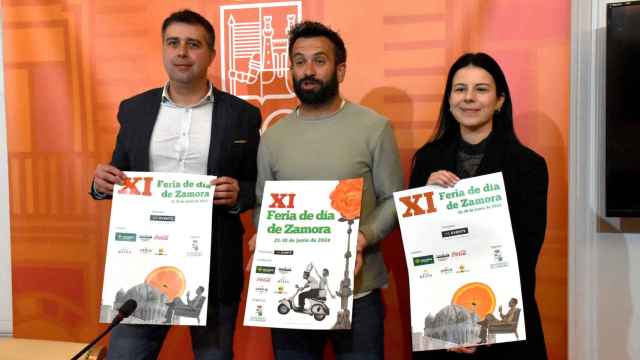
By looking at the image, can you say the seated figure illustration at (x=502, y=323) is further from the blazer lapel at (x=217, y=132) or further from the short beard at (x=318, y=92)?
the blazer lapel at (x=217, y=132)

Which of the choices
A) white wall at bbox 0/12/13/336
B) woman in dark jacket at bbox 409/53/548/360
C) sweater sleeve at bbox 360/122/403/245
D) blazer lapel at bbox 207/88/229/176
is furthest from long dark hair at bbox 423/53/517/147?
white wall at bbox 0/12/13/336

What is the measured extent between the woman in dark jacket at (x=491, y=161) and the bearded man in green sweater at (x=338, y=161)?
5.2 inches

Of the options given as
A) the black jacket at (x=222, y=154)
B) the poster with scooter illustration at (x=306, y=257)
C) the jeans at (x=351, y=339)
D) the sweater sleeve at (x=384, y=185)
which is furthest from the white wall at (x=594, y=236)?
the black jacket at (x=222, y=154)

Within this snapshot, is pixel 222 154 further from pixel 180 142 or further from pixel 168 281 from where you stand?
pixel 168 281

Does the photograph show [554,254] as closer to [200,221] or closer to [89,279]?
[200,221]

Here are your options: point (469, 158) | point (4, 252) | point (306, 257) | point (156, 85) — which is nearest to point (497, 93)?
point (469, 158)

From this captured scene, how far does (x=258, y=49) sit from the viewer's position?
8.72 feet

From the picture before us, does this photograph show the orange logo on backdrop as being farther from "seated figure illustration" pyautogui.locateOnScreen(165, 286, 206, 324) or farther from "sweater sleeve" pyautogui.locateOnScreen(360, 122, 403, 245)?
"seated figure illustration" pyautogui.locateOnScreen(165, 286, 206, 324)

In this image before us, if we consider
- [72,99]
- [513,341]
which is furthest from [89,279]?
[513,341]

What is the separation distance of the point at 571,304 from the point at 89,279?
226 centimetres

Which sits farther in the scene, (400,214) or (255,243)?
(255,243)

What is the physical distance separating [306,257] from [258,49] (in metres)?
1.25

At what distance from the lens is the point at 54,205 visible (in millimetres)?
2916

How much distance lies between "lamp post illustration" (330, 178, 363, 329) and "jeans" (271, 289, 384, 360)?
0.52 ft
